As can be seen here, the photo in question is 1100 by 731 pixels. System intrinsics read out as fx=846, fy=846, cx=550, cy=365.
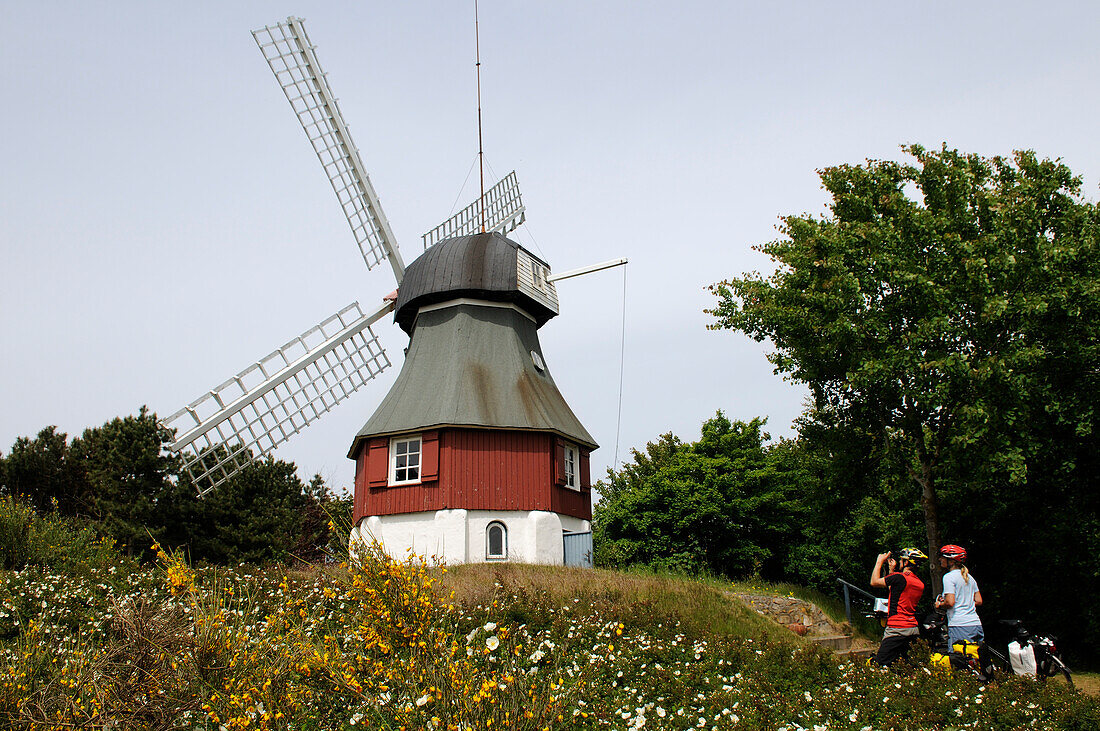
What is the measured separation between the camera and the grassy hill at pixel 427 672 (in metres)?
7.25

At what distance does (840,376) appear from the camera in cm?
1908

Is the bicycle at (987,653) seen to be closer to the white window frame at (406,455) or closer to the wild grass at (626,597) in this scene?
the wild grass at (626,597)

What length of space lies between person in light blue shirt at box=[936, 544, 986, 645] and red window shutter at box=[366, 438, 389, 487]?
14.5 metres

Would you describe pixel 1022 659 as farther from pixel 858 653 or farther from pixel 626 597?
pixel 626 597

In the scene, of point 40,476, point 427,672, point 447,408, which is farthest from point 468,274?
point 40,476

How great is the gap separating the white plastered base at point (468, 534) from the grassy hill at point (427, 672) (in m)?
6.29

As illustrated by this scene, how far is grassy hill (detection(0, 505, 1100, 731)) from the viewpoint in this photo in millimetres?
7254

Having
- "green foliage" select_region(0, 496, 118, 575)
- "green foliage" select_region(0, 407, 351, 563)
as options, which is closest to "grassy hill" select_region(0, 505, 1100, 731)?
"green foliage" select_region(0, 496, 118, 575)

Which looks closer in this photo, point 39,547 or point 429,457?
point 39,547

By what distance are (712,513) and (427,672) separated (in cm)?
2098

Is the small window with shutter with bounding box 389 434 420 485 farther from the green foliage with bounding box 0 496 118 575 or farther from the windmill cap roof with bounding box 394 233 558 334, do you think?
the green foliage with bounding box 0 496 118 575

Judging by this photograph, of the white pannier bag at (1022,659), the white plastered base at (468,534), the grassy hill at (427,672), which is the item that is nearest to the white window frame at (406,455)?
the white plastered base at (468,534)

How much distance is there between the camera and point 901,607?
11.0 m

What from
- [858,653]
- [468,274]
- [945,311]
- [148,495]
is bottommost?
[858,653]
